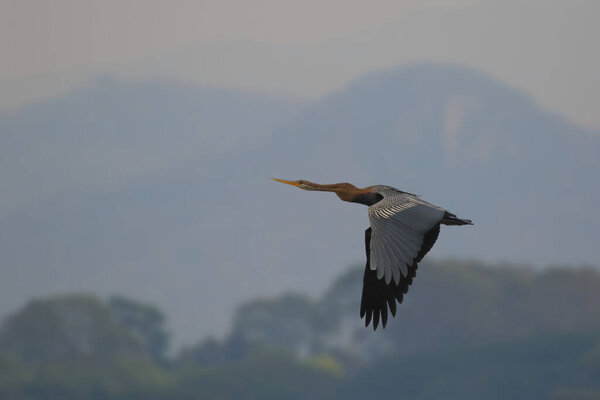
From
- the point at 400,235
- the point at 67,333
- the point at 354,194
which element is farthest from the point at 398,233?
the point at 67,333

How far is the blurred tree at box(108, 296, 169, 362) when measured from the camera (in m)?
123

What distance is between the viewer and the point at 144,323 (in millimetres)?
125375

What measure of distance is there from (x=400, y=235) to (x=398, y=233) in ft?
0.12

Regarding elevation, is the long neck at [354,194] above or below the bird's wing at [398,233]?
above

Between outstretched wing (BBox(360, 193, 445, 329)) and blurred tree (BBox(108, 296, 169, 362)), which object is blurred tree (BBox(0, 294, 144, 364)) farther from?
outstretched wing (BBox(360, 193, 445, 329))

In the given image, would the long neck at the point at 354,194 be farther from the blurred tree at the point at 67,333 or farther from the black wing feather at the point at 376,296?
the blurred tree at the point at 67,333

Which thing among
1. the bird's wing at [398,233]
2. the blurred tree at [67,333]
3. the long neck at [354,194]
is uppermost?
the blurred tree at [67,333]

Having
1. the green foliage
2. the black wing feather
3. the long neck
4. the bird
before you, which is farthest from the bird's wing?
the green foliage

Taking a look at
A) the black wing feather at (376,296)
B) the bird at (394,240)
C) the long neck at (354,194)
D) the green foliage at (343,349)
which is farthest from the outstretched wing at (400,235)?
the green foliage at (343,349)

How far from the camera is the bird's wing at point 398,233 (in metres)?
15.2

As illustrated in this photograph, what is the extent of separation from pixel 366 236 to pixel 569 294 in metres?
120

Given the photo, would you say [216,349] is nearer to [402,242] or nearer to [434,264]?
[434,264]

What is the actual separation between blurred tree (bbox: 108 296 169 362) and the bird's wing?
354 ft

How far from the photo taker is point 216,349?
129750mm
